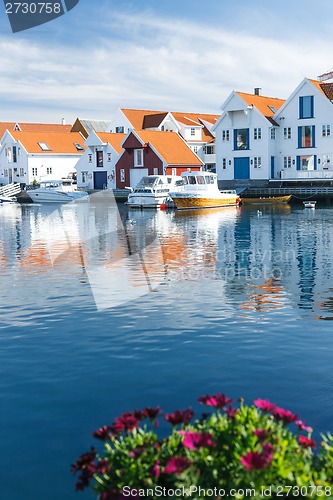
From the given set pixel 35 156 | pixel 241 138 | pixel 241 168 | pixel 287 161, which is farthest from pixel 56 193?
pixel 287 161

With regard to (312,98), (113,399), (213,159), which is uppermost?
(312,98)

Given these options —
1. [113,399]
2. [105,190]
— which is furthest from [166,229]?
[105,190]

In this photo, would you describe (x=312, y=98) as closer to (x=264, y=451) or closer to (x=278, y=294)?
(x=278, y=294)

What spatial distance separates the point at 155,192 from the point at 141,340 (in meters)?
55.2

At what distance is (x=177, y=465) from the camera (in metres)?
5.16

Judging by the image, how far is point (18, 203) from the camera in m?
91.4

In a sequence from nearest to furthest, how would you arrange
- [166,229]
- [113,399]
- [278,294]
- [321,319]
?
[113,399], [321,319], [278,294], [166,229]

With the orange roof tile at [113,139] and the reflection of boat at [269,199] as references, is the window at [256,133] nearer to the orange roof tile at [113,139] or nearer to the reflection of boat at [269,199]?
the reflection of boat at [269,199]

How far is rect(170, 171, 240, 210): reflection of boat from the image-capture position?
216ft

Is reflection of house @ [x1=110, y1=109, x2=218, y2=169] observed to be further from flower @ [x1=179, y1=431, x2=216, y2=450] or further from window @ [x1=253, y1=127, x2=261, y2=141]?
flower @ [x1=179, y1=431, x2=216, y2=450]

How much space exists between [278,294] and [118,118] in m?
85.8

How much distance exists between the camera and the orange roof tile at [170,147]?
8306 centimetres

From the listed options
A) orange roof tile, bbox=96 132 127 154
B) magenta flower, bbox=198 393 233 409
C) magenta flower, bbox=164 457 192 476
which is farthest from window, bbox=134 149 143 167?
magenta flower, bbox=164 457 192 476

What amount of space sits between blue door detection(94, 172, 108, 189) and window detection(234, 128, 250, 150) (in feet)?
68.7
